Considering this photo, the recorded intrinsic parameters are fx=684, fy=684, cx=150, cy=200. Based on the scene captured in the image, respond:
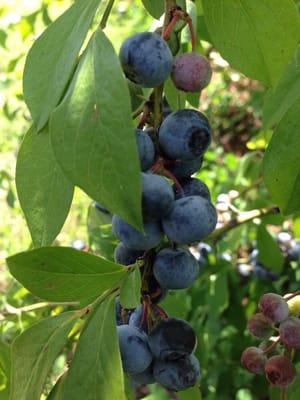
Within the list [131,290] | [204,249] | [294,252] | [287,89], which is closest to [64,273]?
[131,290]

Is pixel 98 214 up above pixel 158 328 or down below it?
below

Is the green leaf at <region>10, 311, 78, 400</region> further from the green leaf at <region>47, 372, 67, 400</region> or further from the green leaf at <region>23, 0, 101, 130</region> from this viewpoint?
the green leaf at <region>23, 0, 101, 130</region>

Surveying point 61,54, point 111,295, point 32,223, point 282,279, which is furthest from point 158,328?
point 282,279

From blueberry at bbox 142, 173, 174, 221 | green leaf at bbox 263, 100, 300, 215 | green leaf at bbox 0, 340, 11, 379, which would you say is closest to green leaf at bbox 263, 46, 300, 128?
green leaf at bbox 263, 100, 300, 215

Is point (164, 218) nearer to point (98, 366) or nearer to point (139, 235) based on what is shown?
point (139, 235)

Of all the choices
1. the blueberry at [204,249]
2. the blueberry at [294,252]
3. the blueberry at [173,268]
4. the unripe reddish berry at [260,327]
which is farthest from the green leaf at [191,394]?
the blueberry at [294,252]

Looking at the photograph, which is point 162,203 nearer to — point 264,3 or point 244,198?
point 264,3

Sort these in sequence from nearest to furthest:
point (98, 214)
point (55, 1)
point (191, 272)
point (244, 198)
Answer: point (191, 272)
point (98, 214)
point (55, 1)
point (244, 198)
